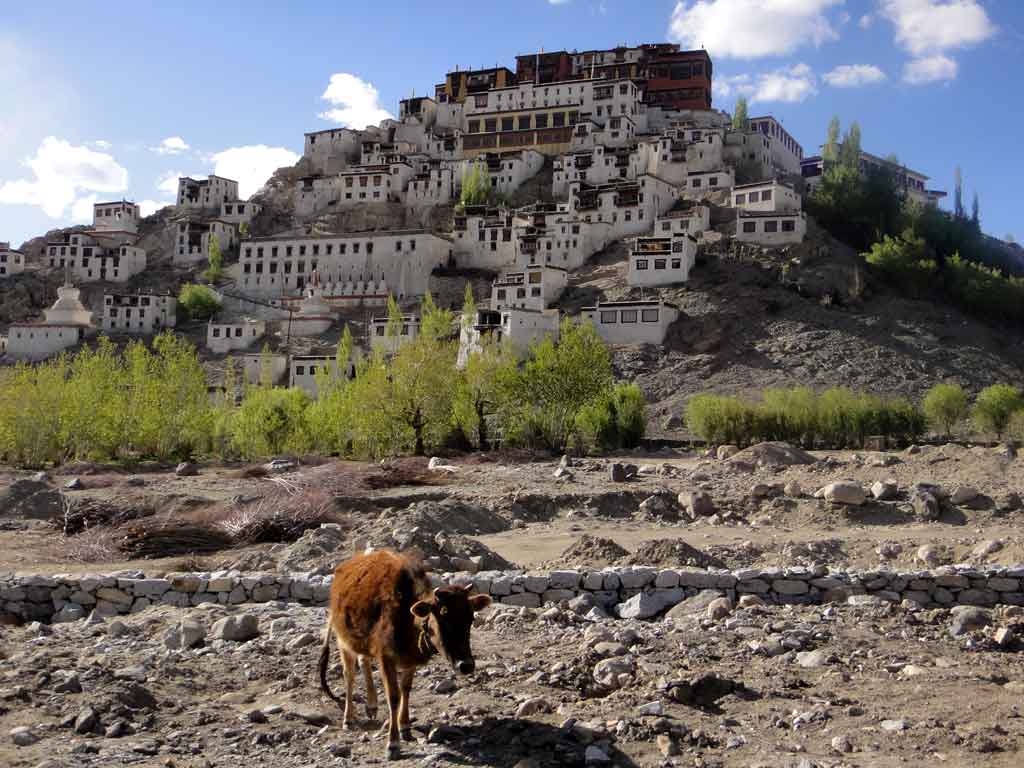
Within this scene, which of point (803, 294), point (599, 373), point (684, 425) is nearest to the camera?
point (599, 373)

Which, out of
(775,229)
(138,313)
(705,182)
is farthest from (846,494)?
(138,313)

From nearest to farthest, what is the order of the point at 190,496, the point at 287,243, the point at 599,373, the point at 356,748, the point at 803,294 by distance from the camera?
the point at 356,748 → the point at 190,496 → the point at 599,373 → the point at 803,294 → the point at 287,243

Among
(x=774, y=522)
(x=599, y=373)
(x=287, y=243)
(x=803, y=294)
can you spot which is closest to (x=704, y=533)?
(x=774, y=522)

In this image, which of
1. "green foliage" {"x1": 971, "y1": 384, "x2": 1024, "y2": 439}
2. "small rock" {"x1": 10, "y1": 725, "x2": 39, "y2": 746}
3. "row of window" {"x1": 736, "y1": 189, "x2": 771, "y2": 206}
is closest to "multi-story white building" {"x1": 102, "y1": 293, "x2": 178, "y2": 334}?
"row of window" {"x1": 736, "y1": 189, "x2": 771, "y2": 206}

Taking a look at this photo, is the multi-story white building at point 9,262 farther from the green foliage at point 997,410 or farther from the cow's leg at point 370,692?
the cow's leg at point 370,692

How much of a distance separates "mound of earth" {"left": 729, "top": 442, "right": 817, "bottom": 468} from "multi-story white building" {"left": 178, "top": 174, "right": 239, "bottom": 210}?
7505 centimetres

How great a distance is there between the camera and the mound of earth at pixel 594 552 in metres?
14.2

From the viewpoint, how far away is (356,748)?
6926 mm

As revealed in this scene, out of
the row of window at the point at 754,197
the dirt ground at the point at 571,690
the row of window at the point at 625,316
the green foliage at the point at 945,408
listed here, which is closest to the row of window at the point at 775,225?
the row of window at the point at 754,197

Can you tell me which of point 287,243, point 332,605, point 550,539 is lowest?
point 550,539

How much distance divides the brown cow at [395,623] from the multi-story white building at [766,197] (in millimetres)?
63928

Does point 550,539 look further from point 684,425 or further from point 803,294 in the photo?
point 803,294

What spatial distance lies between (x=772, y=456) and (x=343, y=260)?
176 feet

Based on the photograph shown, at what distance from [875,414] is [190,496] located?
28.9 metres
